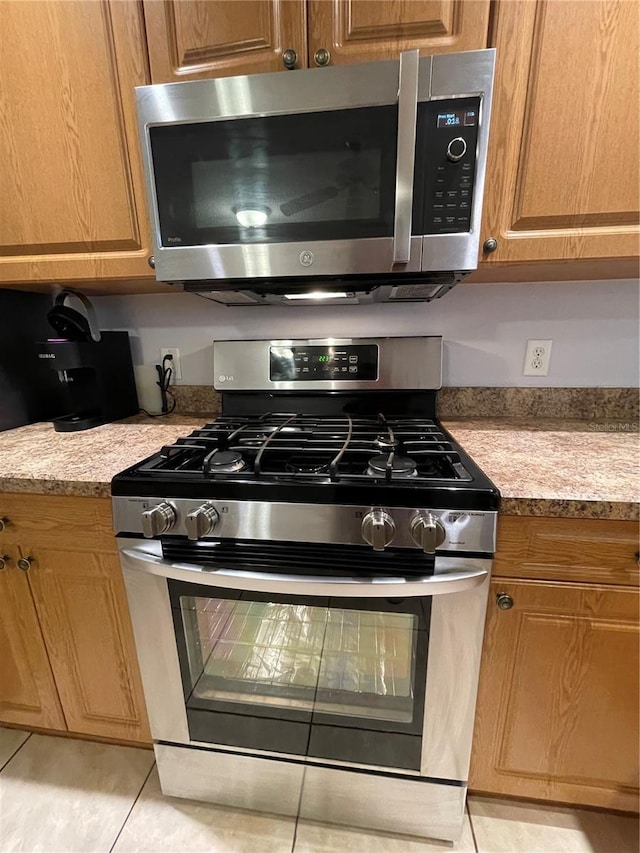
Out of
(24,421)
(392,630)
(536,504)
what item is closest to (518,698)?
(392,630)

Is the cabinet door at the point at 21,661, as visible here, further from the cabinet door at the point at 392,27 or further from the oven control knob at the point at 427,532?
the cabinet door at the point at 392,27

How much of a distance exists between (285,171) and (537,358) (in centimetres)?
94

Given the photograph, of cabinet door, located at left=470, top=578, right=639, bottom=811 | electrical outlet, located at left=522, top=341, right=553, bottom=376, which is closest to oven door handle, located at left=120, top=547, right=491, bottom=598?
cabinet door, located at left=470, top=578, right=639, bottom=811

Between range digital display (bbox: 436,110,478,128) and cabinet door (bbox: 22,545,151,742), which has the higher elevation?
range digital display (bbox: 436,110,478,128)

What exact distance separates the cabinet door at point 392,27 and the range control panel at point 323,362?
68 centimetres

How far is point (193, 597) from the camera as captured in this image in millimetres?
832

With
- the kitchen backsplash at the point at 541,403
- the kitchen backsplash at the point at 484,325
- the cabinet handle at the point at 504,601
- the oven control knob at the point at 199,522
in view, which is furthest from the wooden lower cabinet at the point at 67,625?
the kitchen backsplash at the point at 541,403

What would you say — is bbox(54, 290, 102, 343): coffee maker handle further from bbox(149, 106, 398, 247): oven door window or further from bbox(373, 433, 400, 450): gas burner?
bbox(373, 433, 400, 450): gas burner

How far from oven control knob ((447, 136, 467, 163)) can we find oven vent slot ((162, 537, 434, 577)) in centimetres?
81

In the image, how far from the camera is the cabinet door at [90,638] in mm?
895

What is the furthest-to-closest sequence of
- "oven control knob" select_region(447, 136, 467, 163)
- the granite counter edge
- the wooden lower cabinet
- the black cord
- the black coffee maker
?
1. the black cord
2. the black coffee maker
3. the wooden lower cabinet
4. "oven control knob" select_region(447, 136, 467, 163)
5. the granite counter edge

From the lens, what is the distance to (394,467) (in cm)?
79

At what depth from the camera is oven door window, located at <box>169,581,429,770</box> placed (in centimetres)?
80

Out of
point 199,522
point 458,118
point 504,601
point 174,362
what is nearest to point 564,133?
point 458,118
